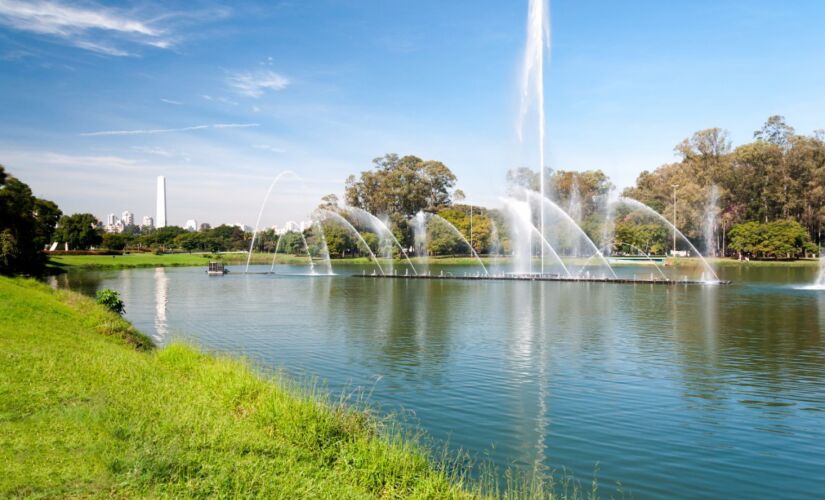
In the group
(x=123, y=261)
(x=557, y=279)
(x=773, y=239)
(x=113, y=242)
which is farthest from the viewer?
(x=113, y=242)

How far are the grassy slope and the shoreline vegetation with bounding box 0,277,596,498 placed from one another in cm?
2

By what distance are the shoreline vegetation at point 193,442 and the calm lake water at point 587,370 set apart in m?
2.20

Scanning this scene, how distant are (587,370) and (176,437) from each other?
1467cm

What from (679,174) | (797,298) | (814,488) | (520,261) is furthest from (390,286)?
(679,174)

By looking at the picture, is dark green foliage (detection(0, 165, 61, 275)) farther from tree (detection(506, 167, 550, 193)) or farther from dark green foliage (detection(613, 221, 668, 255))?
dark green foliage (detection(613, 221, 668, 255))

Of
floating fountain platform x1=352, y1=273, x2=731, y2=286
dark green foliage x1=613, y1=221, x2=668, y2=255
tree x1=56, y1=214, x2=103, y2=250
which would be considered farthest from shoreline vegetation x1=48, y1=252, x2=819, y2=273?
floating fountain platform x1=352, y1=273, x2=731, y2=286

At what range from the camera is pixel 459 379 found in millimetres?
19609

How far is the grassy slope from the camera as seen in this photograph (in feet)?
28.2

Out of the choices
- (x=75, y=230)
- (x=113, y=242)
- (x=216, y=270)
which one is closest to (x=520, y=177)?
(x=216, y=270)

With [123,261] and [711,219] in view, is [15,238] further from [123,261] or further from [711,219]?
[711,219]

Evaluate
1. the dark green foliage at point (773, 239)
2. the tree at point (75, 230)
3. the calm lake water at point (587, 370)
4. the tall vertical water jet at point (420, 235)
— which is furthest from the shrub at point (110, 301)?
the tree at point (75, 230)

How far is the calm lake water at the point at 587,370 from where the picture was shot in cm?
1282

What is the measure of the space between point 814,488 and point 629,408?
5331mm

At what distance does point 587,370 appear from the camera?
827 inches
